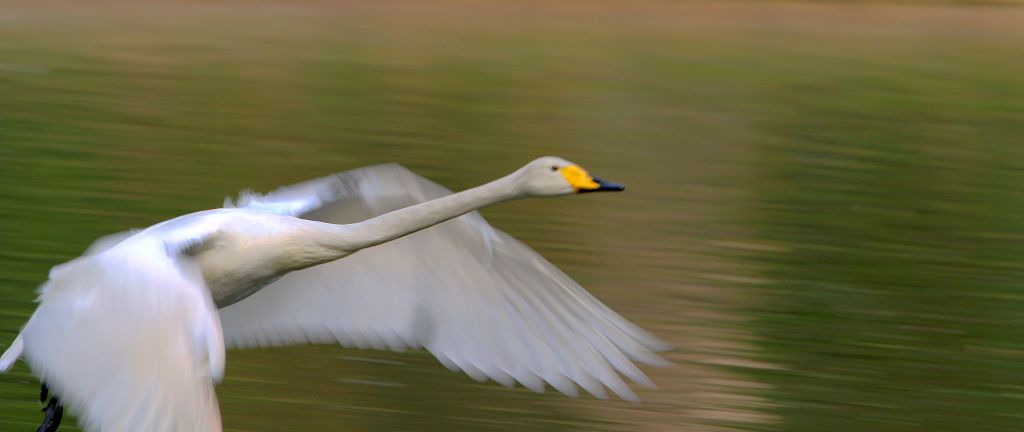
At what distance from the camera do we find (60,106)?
11.4 metres

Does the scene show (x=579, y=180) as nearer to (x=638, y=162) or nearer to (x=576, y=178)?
(x=576, y=178)

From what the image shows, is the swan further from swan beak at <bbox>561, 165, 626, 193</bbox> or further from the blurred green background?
the blurred green background

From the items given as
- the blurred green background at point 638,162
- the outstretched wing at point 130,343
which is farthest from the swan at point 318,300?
the blurred green background at point 638,162

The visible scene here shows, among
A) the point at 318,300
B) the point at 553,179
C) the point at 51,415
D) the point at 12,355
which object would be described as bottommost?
the point at 51,415

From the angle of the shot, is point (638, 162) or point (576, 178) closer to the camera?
point (576, 178)

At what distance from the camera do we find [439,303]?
570 centimetres

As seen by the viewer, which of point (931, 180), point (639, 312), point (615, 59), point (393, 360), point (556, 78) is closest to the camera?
point (393, 360)

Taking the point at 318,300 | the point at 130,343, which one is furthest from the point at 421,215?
the point at 130,343

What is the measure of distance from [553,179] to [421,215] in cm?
42

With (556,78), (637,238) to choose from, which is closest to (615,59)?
(556,78)

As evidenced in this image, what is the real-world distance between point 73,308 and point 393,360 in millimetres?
2318

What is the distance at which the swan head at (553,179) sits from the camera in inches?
202

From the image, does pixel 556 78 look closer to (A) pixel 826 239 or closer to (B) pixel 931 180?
(B) pixel 931 180

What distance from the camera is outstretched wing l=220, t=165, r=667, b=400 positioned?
546cm
